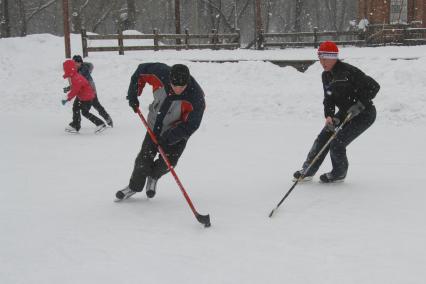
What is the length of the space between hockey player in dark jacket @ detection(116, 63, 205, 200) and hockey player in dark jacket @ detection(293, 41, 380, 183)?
5.74ft

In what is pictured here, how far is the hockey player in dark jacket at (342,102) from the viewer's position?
5918 mm

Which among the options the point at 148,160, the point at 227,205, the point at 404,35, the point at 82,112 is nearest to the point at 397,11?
the point at 404,35

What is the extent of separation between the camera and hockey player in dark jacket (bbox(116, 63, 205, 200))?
5.21 m

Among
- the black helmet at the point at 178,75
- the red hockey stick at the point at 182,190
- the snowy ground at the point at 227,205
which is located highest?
the black helmet at the point at 178,75

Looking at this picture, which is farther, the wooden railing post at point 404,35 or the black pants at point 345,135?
the wooden railing post at point 404,35

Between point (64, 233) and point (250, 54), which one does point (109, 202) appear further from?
point (250, 54)

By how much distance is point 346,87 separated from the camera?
19.8ft

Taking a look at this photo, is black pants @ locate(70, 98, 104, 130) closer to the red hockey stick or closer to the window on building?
the red hockey stick

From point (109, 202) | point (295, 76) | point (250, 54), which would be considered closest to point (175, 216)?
point (109, 202)

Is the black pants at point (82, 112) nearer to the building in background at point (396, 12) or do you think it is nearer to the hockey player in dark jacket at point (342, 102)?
the hockey player in dark jacket at point (342, 102)

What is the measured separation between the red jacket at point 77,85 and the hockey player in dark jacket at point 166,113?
5.06m

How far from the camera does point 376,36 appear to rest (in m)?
21.8

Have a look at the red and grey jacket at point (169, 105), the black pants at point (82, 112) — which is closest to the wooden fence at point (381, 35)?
the black pants at point (82, 112)

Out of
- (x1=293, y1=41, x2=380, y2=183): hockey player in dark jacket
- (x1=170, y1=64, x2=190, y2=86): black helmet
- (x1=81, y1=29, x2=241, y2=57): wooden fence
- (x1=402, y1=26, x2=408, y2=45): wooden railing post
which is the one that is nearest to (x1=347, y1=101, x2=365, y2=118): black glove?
(x1=293, y1=41, x2=380, y2=183): hockey player in dark jacket
